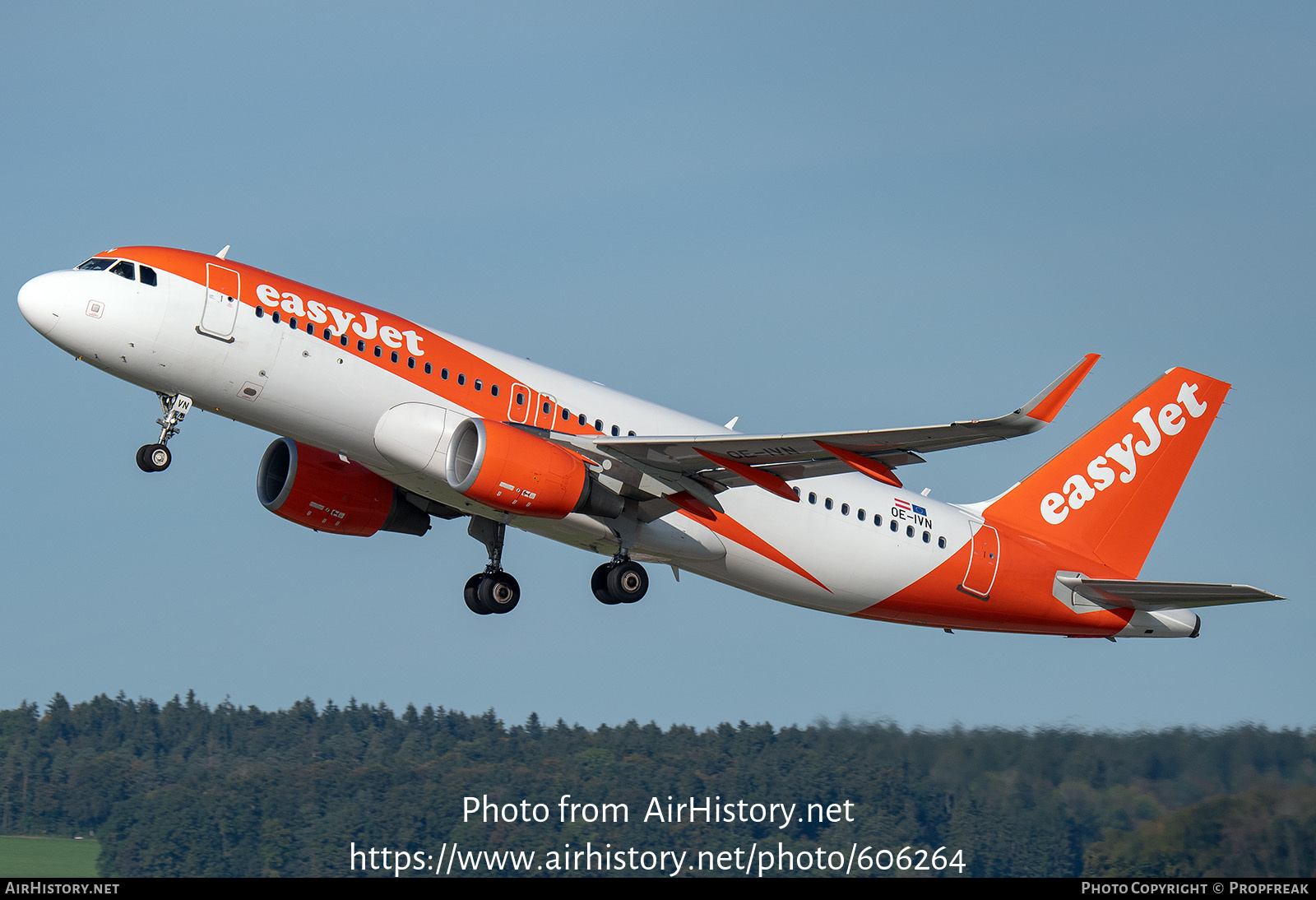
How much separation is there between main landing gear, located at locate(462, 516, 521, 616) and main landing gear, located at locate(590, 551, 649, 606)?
2693mm

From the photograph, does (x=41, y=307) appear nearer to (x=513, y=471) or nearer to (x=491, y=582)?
(x=513, y=471)

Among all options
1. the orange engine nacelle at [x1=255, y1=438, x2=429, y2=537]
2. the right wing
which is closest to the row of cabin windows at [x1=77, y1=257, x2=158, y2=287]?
the orange engine nacelle at [x1=255, y1=438, x2=429, y2=537]

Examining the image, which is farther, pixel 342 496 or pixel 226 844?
pixel 226 844

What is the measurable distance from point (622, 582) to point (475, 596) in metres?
3.83

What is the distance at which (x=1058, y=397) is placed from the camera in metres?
24.5

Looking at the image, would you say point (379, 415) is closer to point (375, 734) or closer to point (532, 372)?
point (532, 372)

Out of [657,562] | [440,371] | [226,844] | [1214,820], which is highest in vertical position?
[440,371]

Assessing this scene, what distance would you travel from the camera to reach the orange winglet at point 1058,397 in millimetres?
24109

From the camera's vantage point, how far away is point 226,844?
58.8 meters

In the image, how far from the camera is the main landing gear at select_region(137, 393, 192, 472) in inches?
1096

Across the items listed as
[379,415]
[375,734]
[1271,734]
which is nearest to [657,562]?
[379,415]

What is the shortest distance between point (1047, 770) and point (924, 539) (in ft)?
22.9

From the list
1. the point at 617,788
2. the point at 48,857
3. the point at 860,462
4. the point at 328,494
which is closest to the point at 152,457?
the point at 328,494

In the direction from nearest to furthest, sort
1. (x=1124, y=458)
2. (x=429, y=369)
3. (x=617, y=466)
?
(x=429, y=369), (x=617, y=466), (x=1124, y=458)
